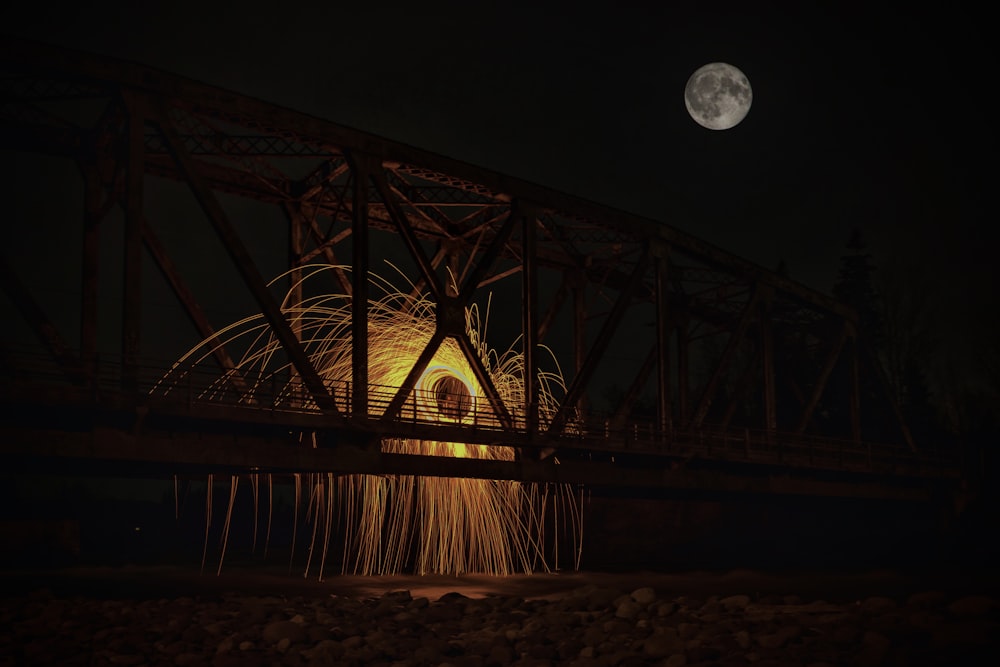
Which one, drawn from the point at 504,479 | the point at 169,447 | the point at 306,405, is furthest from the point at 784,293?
the point at 169,447

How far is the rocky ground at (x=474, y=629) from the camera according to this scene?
20.8 m

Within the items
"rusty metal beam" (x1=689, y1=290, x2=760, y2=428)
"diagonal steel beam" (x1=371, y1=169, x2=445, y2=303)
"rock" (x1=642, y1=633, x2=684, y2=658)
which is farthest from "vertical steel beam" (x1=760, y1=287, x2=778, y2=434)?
"rock" (x1=642, y1=633, x2=684, y2=658)

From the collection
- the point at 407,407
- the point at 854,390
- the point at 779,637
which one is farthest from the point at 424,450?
the point at 854,390

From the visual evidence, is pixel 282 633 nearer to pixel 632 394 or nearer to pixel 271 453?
pixel 271 453

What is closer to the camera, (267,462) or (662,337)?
(267,462)

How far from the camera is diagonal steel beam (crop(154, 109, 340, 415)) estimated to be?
25.8m

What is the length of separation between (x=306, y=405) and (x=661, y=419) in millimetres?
15413

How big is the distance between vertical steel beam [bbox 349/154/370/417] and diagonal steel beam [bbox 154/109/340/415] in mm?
1185

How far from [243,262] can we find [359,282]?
3.65 metres

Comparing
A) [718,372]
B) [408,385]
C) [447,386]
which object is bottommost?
[408,385]

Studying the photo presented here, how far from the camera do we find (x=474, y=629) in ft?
80.3

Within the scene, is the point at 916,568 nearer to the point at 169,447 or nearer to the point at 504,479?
the point at 504,479

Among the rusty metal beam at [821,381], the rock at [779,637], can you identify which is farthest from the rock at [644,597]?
the rusty metal beam at [821,381]

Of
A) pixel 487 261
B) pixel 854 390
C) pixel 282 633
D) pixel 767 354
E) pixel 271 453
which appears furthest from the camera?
pixel 854 390
